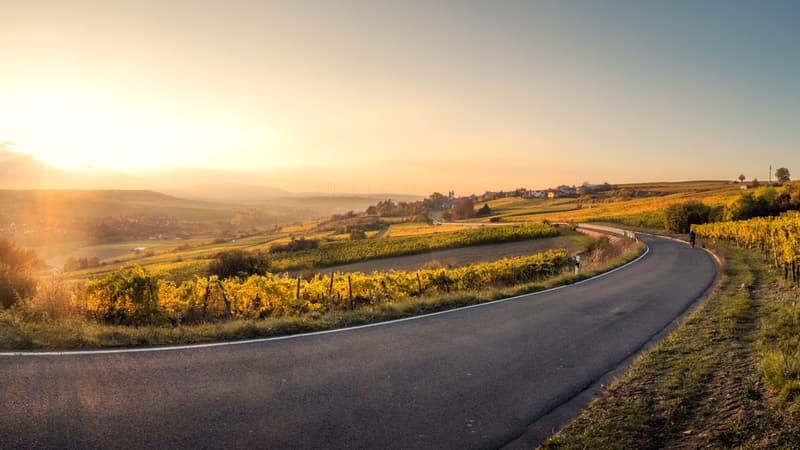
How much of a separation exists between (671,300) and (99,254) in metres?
101

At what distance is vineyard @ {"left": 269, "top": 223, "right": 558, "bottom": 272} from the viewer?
5212 cm

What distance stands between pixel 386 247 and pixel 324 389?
51135 mm

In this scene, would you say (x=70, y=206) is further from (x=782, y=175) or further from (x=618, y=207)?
(x=782, y=175)

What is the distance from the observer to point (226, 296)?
12.6m

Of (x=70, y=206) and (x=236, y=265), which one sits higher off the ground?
(x=70, y=206)

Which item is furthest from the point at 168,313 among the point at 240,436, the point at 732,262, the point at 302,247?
the point at 302,247

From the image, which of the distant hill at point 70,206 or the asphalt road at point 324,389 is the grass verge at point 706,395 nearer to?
→ the asphalt road at point 324,389

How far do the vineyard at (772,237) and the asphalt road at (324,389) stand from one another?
1268 cm

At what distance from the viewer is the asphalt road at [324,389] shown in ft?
15.6

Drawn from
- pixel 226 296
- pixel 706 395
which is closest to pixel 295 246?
pixel 226 296

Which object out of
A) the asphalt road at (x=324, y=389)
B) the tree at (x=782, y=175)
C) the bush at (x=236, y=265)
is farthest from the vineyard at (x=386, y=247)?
the tree at (x=782, y=175)

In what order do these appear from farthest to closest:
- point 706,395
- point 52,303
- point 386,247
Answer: point 386,247
point 52,303
point 706,395

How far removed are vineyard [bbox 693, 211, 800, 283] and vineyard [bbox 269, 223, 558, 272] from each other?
67.6 feet

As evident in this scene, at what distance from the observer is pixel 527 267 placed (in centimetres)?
2247
